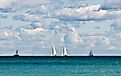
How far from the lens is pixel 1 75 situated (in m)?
117

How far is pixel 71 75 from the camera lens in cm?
11712

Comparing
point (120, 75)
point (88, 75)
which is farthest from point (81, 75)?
point (120, 75)

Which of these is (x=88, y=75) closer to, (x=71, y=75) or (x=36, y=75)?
(x=71, y=75)

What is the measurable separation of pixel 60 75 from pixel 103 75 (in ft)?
31.9

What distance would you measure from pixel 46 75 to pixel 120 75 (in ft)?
54.9

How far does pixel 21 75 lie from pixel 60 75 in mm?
8961

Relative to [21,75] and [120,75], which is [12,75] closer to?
[21,75]

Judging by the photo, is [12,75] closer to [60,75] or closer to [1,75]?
[1,75]

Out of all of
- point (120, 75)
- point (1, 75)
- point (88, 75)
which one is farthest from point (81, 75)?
point (1, 75)

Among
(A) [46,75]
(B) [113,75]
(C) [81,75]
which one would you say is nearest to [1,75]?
(A) [46,75]

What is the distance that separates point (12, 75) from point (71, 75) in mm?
13453

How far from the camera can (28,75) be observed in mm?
117938

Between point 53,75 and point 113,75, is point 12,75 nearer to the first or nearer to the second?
point 53,75

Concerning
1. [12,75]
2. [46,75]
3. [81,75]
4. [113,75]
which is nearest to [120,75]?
[113,75]
